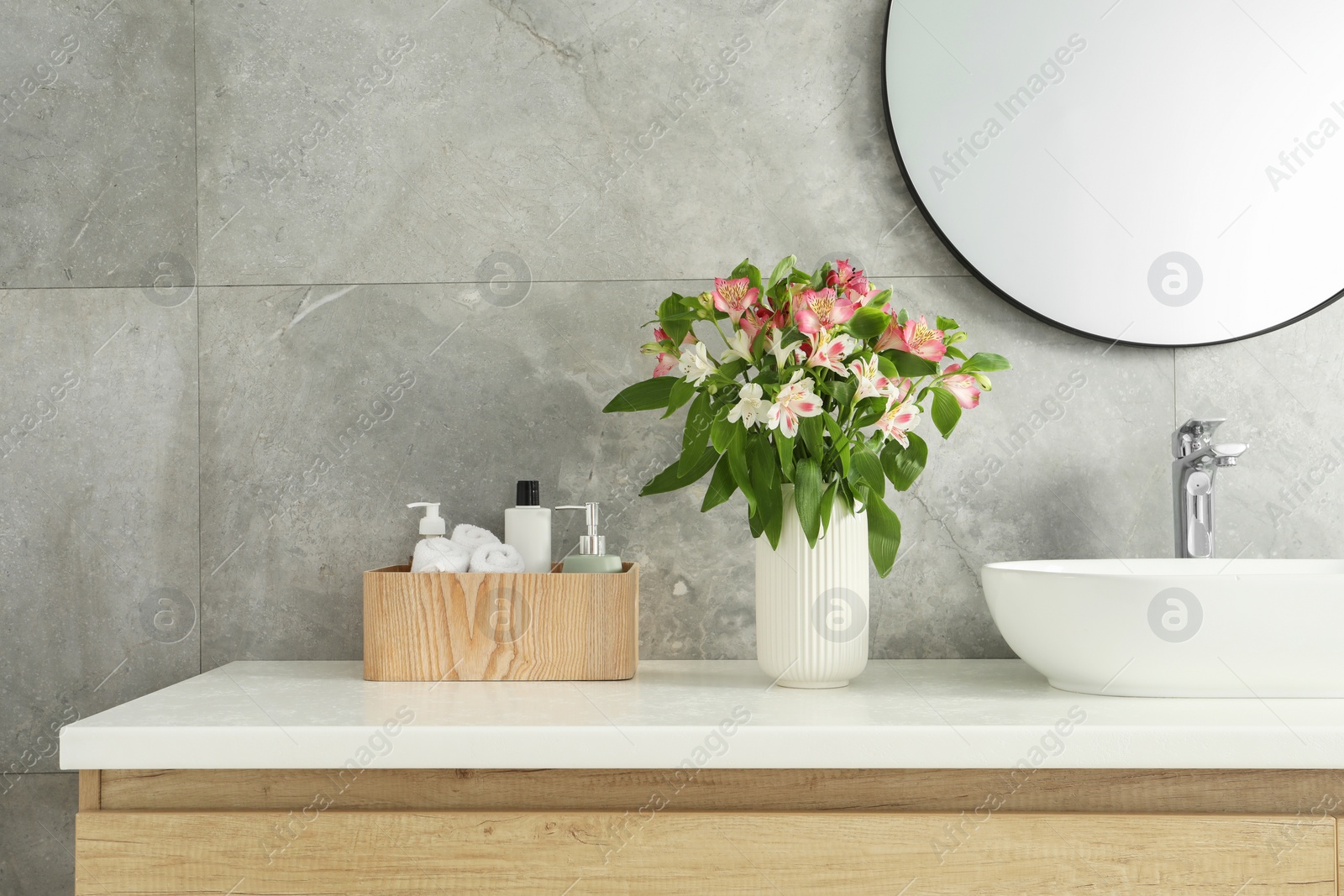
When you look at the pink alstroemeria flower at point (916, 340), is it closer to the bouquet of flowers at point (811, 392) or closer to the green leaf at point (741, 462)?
the bouquet of flowers at point (811, 392)

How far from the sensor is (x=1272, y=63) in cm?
118

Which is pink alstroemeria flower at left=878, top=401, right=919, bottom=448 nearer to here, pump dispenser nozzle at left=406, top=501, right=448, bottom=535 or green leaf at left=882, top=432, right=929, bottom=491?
green leaf at left=882, top=432, right=929, bottom=491

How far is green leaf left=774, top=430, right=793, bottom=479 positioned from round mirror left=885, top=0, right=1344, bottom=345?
0.45 meters

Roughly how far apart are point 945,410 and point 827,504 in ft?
0.59

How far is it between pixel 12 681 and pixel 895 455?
3.81 ft

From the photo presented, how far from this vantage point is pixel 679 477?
1.02 metres

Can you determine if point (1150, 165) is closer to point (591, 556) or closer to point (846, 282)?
point (846, 282)

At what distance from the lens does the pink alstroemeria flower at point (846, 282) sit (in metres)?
0.95

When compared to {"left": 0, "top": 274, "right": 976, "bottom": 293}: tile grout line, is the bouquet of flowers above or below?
below

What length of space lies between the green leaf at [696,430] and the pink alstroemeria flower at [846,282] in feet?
0.58

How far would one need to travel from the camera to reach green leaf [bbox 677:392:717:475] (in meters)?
0.98

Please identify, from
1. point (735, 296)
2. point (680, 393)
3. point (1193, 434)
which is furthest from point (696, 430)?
point (1193, 434)

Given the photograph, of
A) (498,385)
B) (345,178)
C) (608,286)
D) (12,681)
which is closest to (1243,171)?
(608,286)

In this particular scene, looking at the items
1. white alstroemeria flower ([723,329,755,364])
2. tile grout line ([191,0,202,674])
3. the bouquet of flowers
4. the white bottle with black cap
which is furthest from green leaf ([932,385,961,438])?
tile grout line ([191,0,202,674])
